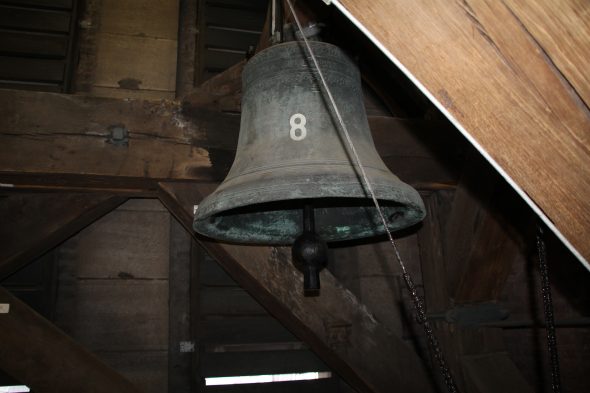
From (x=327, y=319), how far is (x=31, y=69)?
210 cm

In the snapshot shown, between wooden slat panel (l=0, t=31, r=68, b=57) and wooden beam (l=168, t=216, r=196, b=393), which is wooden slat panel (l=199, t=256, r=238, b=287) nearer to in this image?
wooden beam (l=168, t=216, r=196, b=393)

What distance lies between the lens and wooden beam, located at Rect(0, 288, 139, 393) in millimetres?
1937

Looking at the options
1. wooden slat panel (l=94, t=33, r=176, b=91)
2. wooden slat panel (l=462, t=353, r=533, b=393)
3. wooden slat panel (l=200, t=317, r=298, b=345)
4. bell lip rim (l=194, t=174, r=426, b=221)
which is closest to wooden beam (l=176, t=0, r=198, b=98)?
wooden slat panel (l=94, t=33, r=176, b=91)

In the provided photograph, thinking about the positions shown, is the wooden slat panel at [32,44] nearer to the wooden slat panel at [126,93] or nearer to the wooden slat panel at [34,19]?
the wooden slat panel at [34,19]

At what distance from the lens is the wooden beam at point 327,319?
1881 millimetres

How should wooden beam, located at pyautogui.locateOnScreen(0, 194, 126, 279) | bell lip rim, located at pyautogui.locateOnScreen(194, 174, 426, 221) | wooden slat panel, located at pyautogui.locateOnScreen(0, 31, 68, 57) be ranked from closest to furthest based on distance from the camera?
bell lip rim, located at pyautogui.locateOnScreen(194, 174, 426, 221) → wooden beam, located at pyautogui.locateOnScreen(0, 194, 126, 279) → wooden slat panel, located at pyautogui.locateOnScreen(0, 31, 68, 57)

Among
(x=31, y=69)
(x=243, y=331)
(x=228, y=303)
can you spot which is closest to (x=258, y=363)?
(x=243, y=331)

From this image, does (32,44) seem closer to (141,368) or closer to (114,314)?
(114,314)

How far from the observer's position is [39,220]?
2.29m

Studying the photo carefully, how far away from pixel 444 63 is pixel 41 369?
193 centimetres

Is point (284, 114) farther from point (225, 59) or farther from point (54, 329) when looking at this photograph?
point (225, 59)

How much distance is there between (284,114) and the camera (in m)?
1.36

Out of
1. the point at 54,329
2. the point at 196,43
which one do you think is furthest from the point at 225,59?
the point at 54,329

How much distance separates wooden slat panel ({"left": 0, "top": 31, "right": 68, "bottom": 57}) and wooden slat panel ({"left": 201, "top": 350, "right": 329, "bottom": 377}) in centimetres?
186
